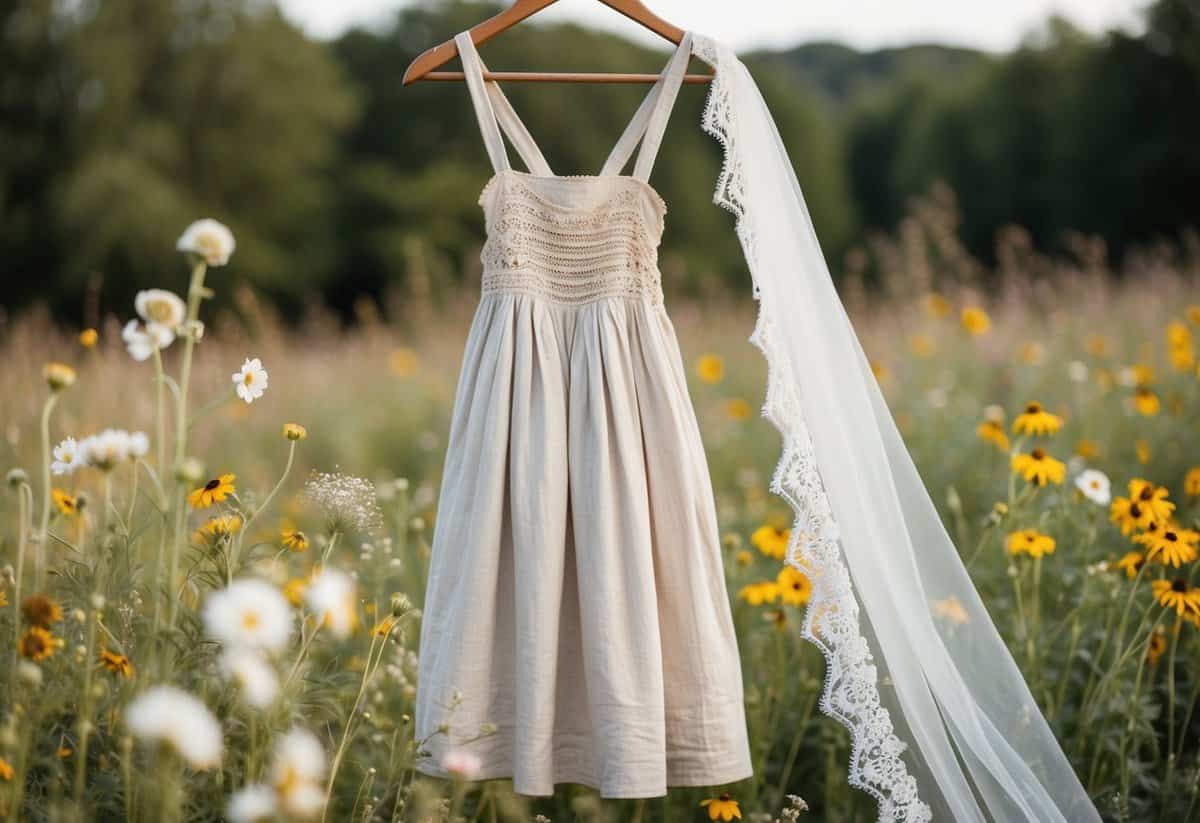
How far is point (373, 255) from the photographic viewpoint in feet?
56.7

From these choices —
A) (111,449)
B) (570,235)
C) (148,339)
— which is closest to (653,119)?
(570,235)

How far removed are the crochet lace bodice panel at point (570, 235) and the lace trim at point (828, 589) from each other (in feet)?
0.57

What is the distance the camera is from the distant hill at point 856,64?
22406mm

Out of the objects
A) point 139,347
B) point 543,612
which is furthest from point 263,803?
point 543,612

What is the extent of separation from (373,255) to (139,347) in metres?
16.5

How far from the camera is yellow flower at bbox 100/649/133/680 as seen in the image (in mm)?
1505

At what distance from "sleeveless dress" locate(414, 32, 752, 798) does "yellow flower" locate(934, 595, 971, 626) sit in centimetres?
47

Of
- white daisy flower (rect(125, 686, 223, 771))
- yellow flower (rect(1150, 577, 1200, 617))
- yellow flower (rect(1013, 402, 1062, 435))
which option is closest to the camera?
white daisy flower (rect(125, 686, 223, 771))

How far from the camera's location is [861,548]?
74.2 inches

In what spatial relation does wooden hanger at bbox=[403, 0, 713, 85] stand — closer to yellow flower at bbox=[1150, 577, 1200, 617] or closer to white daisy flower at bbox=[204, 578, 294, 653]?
white daisy flower at bbox=[204, 578, 294, 653]

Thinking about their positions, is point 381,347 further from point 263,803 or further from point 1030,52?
point 1030,52

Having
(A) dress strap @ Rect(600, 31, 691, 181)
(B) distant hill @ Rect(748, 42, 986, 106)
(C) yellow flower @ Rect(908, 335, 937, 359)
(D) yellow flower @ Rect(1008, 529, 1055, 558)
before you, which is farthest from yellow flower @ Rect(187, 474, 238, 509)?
(B) distant hill @ Rect(748, 42, 986, 106)

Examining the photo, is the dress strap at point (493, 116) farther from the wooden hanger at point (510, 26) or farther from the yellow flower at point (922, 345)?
the yellow flower at point (922, 345)

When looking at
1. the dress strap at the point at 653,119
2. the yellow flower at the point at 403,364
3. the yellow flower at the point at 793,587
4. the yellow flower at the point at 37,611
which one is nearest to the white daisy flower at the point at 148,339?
→ the yellow flower at the point at 37,611
